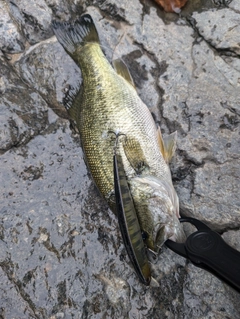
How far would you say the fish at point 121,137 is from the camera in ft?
10.8

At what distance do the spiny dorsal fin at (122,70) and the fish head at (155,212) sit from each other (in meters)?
1.17

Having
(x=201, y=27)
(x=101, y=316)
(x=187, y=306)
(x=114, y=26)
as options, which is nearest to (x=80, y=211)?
(x=101, y=316)

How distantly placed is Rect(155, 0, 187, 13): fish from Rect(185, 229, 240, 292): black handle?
8.83 ft

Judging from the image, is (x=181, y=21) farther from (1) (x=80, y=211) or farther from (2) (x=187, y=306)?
(2) (x=187, y=306)

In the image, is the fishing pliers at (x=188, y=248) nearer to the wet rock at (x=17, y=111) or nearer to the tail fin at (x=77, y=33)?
the wet rock at (x=17, y=111)

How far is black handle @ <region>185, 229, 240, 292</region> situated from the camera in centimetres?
279

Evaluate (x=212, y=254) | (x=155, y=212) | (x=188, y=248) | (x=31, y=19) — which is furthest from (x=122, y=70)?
(x=212, y=254)

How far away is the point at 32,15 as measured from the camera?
438 centimetres

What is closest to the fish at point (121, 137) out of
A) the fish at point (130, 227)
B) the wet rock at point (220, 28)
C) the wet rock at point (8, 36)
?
the fish at point (130, 227)

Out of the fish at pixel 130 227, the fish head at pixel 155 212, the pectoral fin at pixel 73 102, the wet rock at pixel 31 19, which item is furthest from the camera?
the wet rock at pixel 31 19

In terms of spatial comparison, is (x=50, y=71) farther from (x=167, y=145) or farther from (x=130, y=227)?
(x=130, y=227)

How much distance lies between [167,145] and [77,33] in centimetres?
155

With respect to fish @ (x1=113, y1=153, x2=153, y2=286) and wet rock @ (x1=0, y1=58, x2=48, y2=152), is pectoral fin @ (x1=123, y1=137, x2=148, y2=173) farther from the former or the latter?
wet rock @ (x1=0, y1=58, x2=48, y2=152)

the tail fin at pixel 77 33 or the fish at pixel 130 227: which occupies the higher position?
the tail fin at pixel 77 33
